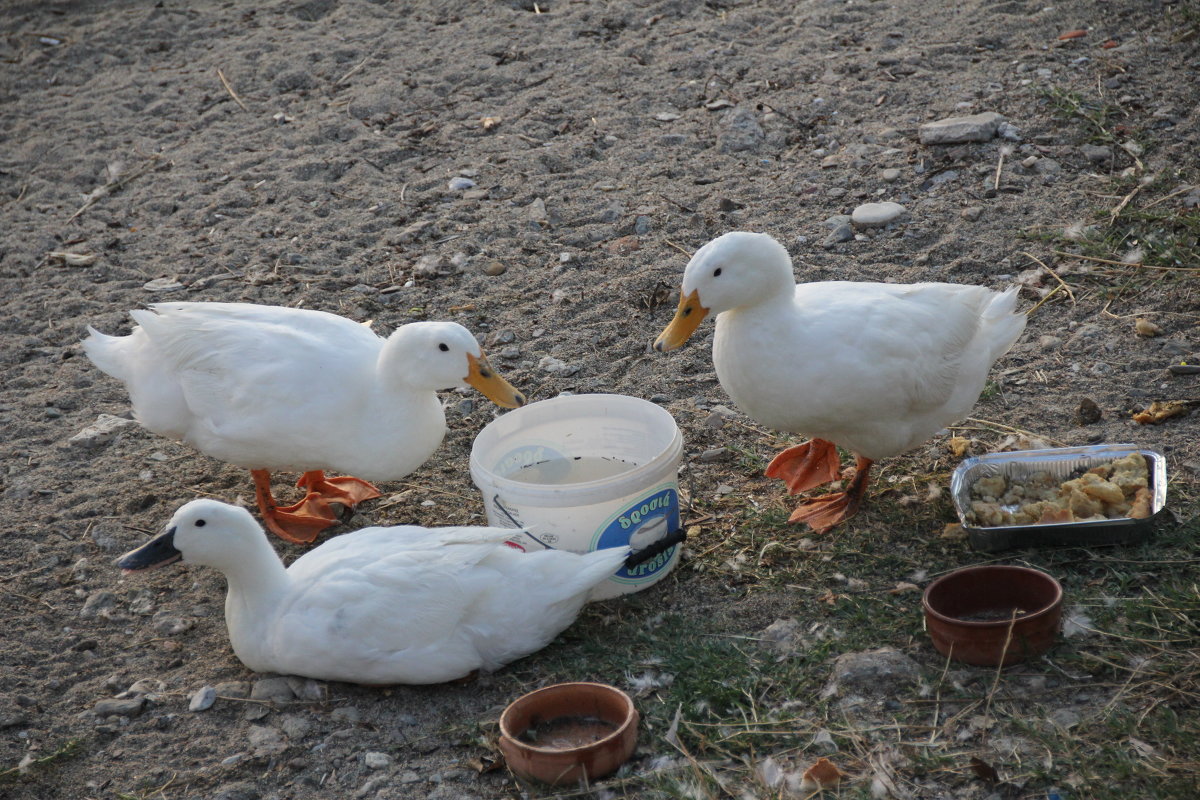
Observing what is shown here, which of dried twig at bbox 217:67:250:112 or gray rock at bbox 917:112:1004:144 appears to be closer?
gray rock at bbox 917:112:1004:144

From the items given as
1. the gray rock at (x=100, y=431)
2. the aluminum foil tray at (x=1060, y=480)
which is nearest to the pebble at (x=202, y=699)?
the gray rock at (x=100, y=431)

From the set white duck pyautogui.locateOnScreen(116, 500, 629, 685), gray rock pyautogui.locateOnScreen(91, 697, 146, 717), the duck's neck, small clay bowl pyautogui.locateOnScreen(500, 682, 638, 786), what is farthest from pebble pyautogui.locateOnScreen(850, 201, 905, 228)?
gray rock pyautogui.locateOnScreen(91, 697, 146, 717)

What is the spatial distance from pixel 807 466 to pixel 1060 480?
0.87 metres

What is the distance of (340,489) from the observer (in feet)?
14.1

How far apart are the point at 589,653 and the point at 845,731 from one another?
2.77 feet

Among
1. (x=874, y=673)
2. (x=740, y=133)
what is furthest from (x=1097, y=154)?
(x=874, y=673)

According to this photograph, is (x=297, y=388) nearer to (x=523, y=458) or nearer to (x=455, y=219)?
(x=523, y=458)

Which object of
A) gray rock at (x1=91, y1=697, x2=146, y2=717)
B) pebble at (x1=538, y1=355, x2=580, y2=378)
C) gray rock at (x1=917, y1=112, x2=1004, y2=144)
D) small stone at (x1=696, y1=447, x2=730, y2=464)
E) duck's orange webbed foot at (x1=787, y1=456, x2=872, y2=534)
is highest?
gray rock at (x1=917, y1=112, x2=1004, y2=144)

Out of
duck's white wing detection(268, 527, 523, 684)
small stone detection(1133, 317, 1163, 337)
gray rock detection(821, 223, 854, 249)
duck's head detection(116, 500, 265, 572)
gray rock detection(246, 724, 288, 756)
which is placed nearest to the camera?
gray rock detection(246, 724, 288, 756)

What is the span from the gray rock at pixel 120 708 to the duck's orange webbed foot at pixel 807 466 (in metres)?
2.29

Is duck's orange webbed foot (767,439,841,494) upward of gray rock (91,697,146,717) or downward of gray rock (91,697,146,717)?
downward

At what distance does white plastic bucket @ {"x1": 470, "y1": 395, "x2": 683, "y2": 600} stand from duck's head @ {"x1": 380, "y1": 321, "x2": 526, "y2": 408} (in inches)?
6.8

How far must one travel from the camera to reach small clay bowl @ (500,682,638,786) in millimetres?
2748

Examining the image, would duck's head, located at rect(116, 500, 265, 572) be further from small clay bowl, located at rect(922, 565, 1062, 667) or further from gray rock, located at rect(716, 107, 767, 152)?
gray rock, located at rect(716, 107, 767, 152)
